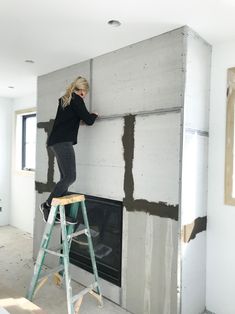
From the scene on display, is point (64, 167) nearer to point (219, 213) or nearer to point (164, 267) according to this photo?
point (164, 267)

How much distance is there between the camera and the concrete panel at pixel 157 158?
96.3 inches

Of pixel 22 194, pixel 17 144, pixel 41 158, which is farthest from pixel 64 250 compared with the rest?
pixel 17 144

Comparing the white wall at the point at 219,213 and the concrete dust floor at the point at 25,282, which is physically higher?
the white wall at the point at 219,213

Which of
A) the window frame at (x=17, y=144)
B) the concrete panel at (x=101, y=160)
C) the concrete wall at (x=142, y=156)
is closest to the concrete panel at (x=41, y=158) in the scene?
the concrete panel at (x=101, y=160)

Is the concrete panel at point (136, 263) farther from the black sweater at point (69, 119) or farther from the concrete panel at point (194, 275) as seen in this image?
the black sweater at point (69, 119)

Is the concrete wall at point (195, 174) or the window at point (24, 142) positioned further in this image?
the window at point (24, 142)

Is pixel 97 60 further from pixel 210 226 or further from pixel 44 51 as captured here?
pixel 210 226

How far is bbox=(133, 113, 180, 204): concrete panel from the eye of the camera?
96.3 inches

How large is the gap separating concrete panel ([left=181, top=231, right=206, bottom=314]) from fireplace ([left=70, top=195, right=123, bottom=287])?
714 mm

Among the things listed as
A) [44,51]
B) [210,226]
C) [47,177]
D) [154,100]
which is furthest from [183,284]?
[44,51]

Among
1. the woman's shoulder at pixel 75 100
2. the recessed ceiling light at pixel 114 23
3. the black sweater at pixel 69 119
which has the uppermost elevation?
the recessed ceiling light at pixel 114 23

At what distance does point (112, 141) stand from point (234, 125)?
3.91 feet

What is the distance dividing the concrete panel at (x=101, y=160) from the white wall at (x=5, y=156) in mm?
2875

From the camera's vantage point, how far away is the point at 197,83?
2.54m
